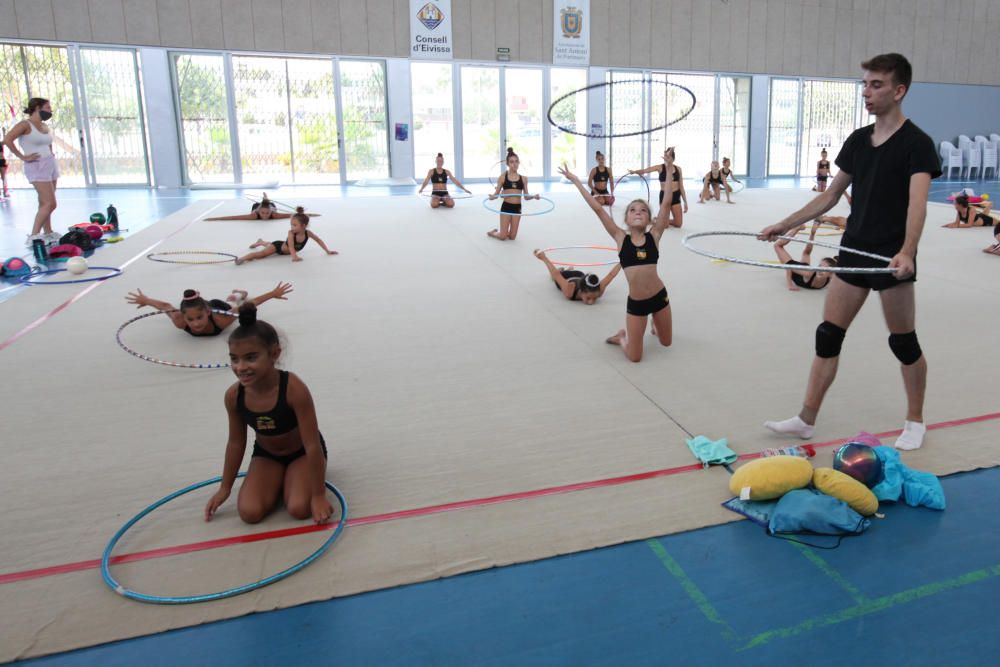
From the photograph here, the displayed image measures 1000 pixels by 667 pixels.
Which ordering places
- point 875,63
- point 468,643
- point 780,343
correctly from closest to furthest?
point 468,643
point 875,63
point 780,343

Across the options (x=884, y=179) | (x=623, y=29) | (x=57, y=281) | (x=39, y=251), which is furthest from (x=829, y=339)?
(x=623, y=29)

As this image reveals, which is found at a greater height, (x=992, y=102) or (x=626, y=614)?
(x=992, y=102)

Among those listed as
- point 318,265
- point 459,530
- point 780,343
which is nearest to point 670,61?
point 318,265

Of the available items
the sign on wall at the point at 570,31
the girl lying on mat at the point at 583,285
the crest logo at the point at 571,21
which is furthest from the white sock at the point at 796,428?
the crest logo at the point at 571,21

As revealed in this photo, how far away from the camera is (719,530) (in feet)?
9.13

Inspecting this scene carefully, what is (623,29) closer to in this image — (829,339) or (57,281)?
(57,281)

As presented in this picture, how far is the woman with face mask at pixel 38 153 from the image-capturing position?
875 cm

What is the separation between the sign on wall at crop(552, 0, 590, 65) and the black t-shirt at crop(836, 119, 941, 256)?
18.6 m

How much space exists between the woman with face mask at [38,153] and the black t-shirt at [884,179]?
934cm

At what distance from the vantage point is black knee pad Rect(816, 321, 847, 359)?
3346mm

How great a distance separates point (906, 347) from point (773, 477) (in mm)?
1037

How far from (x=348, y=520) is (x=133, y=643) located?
89cm

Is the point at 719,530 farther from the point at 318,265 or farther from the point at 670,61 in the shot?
the point at 670,61

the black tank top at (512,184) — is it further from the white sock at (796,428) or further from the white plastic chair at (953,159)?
the white plastic chair at (953,159)
